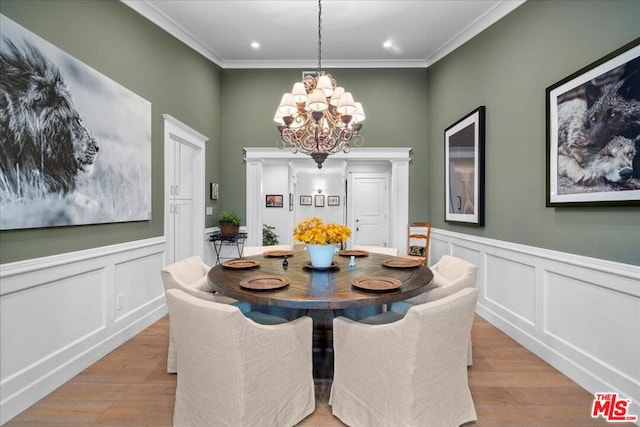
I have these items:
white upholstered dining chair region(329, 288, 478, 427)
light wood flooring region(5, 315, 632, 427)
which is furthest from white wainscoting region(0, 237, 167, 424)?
white upholstered dining chair region(329, 288, 478, 427)

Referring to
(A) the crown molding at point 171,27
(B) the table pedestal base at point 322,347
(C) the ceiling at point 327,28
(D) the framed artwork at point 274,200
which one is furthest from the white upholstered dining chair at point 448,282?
(D) the framed artwork at point 274,200

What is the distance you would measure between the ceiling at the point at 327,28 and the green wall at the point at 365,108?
15 cm

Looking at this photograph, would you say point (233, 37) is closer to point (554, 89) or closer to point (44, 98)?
point (44, 98)

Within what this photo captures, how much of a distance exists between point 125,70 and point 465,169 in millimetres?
3724

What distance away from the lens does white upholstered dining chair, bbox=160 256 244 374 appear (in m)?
2.01

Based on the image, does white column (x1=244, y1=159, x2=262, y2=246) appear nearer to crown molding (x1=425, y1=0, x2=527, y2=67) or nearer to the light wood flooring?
the light wood flooring

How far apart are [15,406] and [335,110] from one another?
2.98 m

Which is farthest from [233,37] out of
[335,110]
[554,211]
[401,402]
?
[401,402]

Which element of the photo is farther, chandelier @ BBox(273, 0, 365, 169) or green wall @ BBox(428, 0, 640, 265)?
chandelier @ BBox(273, 0, 365, 169)

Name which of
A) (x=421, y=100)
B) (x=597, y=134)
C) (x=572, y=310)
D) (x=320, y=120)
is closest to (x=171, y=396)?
(x=320, y=120)

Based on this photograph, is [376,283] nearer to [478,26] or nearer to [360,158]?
[360,158]

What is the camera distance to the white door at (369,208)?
284 inches

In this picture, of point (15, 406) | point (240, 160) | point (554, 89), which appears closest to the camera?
→ point (15, 406)

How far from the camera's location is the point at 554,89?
7.90ft
